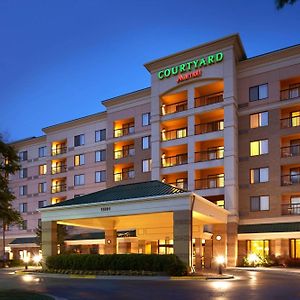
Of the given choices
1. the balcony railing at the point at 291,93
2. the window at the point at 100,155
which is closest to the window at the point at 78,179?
the window at the point at 100,155

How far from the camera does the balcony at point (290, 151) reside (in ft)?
152

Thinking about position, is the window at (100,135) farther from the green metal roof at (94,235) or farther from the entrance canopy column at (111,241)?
the entrance canopy column at (111,241)

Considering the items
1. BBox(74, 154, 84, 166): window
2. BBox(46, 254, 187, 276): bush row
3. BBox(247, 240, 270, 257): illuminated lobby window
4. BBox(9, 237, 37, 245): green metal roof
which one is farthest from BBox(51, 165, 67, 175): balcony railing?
BBox(46, 254, 187, 276): bush row

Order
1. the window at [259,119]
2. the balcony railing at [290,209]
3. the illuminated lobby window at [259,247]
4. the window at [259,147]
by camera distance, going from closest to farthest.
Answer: the balcony railing at [290,209], the illuminated lobby window at [259,247], the window at [259,147], the window at [259,119]

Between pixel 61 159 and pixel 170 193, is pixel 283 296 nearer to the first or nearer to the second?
pixel 170 193

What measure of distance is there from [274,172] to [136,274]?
2149 centimetres

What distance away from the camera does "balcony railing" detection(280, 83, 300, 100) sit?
154ft

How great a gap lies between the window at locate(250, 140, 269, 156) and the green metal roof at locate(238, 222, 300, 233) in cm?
719

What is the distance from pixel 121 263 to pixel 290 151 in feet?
74.8

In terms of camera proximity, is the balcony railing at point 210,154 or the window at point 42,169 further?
the window at point 42,169

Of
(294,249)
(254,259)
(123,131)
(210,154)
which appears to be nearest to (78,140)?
(123,131)

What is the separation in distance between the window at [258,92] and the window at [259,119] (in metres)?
1.67

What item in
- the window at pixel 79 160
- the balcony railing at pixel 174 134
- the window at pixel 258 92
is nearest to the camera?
the window at pixel 258 92

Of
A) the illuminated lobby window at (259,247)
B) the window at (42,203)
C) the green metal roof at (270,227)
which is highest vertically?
the window at (42,203)
